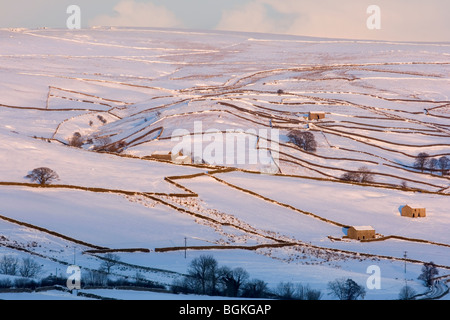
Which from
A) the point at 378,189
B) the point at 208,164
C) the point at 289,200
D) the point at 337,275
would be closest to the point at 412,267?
the point at 337,275

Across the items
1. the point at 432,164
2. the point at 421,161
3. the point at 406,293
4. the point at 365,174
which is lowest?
the point at 406,293

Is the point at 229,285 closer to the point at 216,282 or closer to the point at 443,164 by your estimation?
the point at 216,282

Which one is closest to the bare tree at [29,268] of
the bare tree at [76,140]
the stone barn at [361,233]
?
the stone barn at [361,233]

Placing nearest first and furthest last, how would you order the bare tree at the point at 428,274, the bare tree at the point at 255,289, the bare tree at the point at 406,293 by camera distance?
the bare tree at the point at 255,289, the bare tree at the point at 406,293, the bare tree at the point at 428,274

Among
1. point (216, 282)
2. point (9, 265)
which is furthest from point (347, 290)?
point (9, 265)

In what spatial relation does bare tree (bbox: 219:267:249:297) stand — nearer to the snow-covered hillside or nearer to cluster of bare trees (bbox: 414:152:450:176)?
the snow-covered hillside

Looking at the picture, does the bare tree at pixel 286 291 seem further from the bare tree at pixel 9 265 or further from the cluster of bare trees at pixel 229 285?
the bare tree at pixel 9 265
